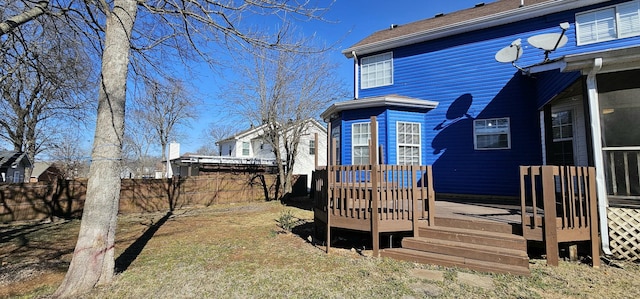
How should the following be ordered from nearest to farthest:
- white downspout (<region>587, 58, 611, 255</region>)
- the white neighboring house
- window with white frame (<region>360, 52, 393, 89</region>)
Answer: white downspout (<region>587, 58, 611, 255</region>) < window with white frame (<region>360, 52, 393, 89</region>) < the white neighboring house

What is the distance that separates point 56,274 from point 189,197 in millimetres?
9398

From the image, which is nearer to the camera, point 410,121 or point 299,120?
point 410,121

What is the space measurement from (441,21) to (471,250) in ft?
29.6

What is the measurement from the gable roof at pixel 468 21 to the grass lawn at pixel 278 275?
6741 millimetres

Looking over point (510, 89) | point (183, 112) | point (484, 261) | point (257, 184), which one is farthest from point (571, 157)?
point (183, 112)

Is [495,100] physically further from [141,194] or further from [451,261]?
[141,194]

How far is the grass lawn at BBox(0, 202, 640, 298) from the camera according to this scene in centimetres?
353

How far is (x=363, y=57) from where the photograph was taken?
10.6 meters

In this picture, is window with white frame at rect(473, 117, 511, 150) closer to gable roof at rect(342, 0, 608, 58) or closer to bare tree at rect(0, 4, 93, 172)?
gable roof at rect(342, 0, 608, 58)

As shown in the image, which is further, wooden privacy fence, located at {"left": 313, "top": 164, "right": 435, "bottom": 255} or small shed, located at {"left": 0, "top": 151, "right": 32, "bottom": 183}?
small shed, located at {"left": 0, "top": 151, "right": 32, "bottom": 183}

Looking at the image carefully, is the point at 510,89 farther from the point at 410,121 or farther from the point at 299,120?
the point at 299,120

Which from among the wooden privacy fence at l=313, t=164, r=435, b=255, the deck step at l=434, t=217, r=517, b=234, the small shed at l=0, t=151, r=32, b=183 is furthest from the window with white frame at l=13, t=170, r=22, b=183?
the deck step at l=434, t=217, r=517, b=234

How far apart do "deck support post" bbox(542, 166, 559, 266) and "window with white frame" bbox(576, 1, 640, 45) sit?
5932 mm

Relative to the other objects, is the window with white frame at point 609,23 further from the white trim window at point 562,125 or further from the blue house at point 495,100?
the white trim window at point 562,125
